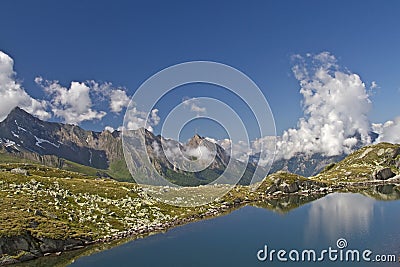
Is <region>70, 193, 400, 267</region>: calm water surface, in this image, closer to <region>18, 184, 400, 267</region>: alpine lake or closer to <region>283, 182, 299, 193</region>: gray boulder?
<region>18, 184, 400, 267</region>: alpine lake

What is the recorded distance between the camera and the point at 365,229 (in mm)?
Result: 78688

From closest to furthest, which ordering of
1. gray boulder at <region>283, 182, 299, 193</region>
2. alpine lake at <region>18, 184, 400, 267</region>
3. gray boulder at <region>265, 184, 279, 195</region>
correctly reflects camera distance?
alpine lake at <region>18, 184, 400, 267</region> < gray boulder at <region>265, 184, 279, 195</region> < gray boulder at <region>283, 182, 299, 193</region>

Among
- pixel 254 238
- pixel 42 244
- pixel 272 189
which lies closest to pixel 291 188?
pixel 272 189

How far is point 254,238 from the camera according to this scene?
79875 millimetres

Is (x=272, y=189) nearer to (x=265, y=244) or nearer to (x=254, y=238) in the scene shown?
(x=254, y=238)

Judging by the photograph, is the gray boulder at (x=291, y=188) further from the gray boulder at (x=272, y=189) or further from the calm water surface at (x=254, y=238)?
the calm water surface at (x=254, y=238)

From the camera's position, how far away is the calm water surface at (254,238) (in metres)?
62.9

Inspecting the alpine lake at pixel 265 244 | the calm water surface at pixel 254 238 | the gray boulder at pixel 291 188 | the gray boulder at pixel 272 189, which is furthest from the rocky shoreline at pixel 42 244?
the gray boulder at pixel 291 188

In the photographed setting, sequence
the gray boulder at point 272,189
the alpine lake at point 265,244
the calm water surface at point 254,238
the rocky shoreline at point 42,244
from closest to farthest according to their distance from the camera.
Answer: the alpine lake at point 265,244 → the calm water surface at point 254,238 → the rocky shoreline at point 42,244 → the gray boulder at point 272,189

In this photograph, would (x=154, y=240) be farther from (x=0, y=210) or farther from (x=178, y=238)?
(x=0, y=210)

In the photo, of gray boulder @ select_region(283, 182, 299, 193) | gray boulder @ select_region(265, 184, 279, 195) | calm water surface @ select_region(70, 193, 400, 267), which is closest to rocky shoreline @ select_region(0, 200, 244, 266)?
calm water surface @ select_region(70, 193, 400, 267)

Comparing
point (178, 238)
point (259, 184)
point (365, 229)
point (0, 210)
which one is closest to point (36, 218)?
point (0, 210)

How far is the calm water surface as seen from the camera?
6291 centimetres

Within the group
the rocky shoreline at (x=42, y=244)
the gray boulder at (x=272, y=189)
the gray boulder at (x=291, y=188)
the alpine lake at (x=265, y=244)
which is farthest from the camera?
the gray boulder at (x=291, y=188)
